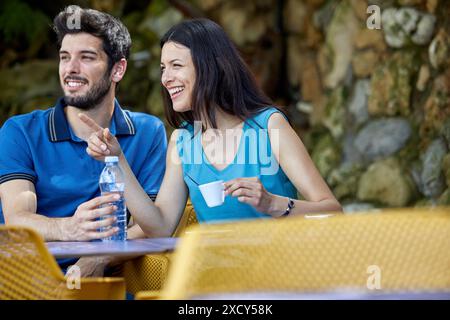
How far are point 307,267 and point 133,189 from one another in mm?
1278

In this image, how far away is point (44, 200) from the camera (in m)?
3.49

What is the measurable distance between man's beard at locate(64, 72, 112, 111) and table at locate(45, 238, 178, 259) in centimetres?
89

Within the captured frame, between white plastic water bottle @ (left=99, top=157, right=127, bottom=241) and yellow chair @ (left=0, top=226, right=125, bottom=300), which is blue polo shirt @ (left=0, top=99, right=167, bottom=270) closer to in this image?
white plastic water bottle @ (left=99, top=157, right=127, bottom=241)

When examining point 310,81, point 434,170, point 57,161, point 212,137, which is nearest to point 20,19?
point 310,81

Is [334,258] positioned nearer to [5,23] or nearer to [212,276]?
[212,276]

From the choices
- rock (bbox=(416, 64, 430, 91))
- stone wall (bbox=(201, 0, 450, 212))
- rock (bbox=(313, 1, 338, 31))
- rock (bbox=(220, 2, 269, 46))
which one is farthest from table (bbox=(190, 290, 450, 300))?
rock (bbox=(220, 2, 269, 46))

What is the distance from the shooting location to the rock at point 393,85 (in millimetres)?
7098

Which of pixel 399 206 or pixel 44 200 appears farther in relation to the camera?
pixel 399 206

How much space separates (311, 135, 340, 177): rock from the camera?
25.1ft

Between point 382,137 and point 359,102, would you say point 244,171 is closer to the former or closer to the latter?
point 382,137

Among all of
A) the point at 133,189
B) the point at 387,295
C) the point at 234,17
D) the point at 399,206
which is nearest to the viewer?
the point at 387,295

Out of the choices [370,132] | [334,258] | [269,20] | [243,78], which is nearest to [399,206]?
[370,132]

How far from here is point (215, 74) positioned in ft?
11.0

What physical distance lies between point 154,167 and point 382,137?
3882mm
